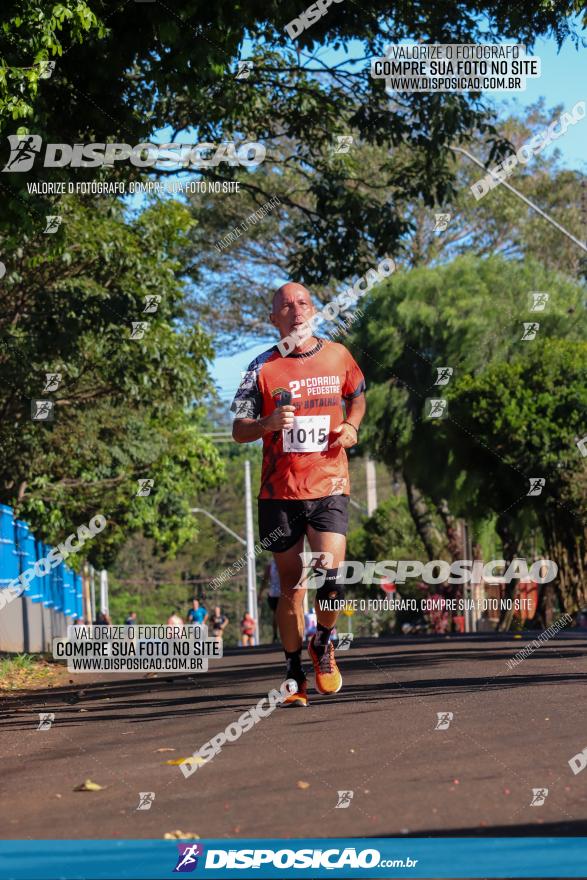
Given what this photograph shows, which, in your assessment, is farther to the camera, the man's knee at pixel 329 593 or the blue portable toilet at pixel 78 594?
the blue portable toilet at pixel 78 594

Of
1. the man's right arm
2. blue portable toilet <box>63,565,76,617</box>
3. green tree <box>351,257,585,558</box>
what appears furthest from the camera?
blue portable toilet <box>63,565,76,617</box>

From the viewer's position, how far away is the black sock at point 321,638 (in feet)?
25.6

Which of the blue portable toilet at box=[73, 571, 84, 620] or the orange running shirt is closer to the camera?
the orange running shirt

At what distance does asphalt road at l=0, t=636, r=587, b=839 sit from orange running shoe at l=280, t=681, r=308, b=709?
16 cm

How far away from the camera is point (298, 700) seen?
7.88 meters

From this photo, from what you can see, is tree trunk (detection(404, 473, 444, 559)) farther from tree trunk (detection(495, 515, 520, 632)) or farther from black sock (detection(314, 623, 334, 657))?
black sock (detection(314, 623, 334, 657))

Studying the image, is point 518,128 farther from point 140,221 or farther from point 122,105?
point 122,105

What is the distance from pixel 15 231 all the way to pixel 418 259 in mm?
31169

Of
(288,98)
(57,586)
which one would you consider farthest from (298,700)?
(57,586)

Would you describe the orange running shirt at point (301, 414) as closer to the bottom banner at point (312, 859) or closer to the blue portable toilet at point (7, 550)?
the bottom banner at point (312, 859)

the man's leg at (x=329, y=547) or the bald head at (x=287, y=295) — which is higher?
the bald head at (x=287, y=295)

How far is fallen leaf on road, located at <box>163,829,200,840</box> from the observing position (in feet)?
14.1

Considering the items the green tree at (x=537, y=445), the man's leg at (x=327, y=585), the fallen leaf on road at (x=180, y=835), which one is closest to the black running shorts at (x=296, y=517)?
the man's leg at (x=327, y=585)

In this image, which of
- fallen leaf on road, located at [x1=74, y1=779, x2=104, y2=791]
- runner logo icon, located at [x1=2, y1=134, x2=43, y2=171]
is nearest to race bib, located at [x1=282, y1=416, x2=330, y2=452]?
fallen leaf on road, located at [x1=74, y1=779, x2=104, y2=791]
